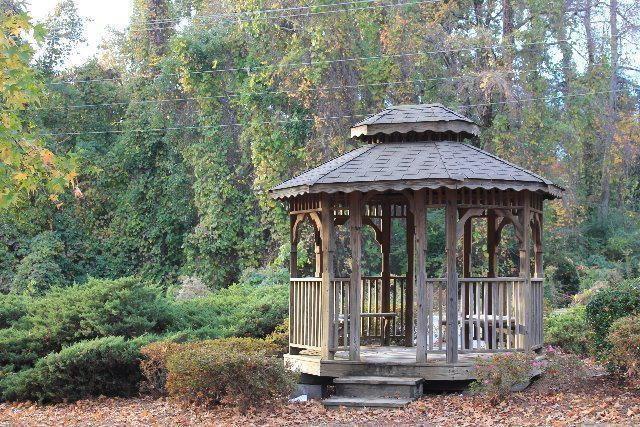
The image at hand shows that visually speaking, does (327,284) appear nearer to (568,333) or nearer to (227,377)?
(227,377)

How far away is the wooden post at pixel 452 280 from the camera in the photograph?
39.2 feet

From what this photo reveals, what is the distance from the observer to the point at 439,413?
10781 millimetres

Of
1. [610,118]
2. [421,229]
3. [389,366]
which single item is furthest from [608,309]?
[610,118]

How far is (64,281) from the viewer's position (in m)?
27.0

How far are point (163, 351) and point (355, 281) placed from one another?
279 cm

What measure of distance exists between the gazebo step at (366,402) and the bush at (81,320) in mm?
4019

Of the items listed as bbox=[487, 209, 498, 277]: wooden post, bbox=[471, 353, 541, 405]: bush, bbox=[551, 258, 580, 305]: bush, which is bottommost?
bbox=[471, 353, 541, 405]: bush

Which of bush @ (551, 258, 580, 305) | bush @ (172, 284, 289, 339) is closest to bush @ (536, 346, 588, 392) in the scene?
bush @ (172, 284, 289, 339)

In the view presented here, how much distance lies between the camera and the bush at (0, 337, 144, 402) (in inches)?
513

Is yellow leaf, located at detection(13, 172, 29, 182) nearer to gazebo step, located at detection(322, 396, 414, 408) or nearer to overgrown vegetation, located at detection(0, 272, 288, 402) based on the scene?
overgrown vegetation, located at detection(0, 272, 288, 402)

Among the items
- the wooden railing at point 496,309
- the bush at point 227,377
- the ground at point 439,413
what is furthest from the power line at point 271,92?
the bush at point 227,377

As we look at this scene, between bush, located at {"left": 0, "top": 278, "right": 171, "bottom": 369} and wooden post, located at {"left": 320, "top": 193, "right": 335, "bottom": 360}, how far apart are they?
3446 millimetres

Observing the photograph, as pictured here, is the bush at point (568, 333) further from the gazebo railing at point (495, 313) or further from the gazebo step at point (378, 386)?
the gazebo step at point (378, 386)

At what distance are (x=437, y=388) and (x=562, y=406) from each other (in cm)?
203
